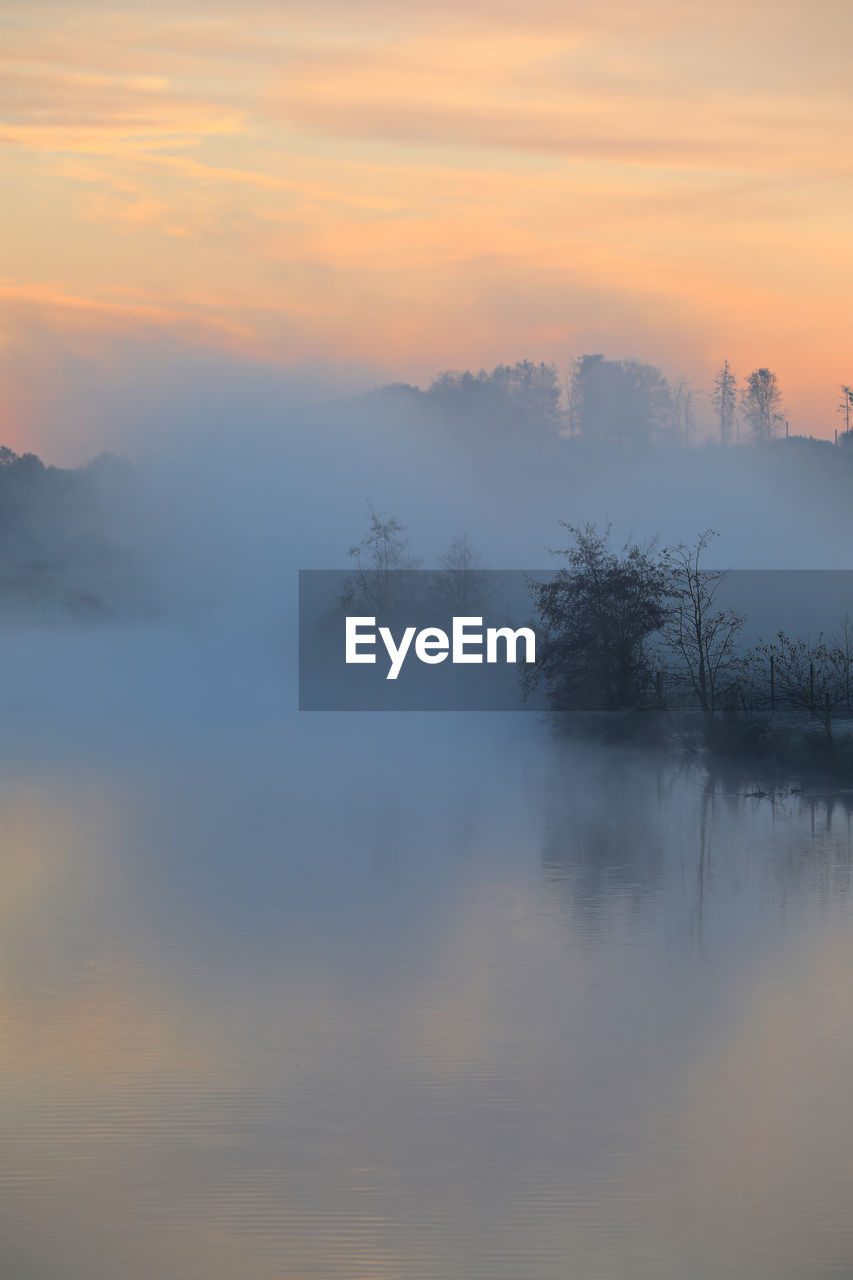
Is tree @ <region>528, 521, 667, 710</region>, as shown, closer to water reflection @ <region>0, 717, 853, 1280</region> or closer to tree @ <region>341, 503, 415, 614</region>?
water reflection @ <region>0, 717, 853, 1280</region>

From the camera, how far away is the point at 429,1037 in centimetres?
1552

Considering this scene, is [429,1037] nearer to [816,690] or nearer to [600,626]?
[816,690]

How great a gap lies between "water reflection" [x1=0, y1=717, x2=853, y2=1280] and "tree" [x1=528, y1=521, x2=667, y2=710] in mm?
9636

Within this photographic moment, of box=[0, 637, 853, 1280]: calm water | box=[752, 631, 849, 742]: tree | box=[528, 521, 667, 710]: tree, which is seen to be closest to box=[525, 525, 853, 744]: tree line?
box=[528, 521, 667, 710]: tree

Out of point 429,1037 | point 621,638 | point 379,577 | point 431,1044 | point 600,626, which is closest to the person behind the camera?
A: point 431,1044

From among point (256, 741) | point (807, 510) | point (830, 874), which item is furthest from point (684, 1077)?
point (807, 510)

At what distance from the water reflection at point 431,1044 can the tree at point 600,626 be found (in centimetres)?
964

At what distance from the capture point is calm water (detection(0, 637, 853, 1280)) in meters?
10.7

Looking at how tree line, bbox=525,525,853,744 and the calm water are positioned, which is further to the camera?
tree line, bbox=525,525,853,744

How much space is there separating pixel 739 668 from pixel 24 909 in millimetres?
21489

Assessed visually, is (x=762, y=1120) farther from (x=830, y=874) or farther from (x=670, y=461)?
(x=670, y=461)

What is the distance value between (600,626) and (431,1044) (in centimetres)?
2627

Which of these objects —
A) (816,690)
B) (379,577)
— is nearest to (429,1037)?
(816,690)

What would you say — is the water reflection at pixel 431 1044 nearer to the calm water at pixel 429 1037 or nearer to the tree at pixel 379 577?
the calm water at pixel 429 1037
